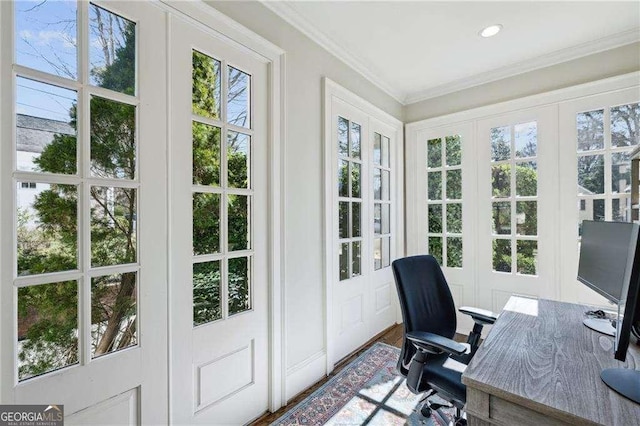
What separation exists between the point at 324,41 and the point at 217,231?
69.4 inches

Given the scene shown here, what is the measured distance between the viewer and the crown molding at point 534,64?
234cm

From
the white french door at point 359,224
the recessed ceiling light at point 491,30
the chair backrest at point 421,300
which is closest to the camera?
the chair backrest at point 421,300

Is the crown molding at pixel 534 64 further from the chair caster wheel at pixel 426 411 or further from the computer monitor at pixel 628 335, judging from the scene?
the chair caster wheel at pixel 426 411

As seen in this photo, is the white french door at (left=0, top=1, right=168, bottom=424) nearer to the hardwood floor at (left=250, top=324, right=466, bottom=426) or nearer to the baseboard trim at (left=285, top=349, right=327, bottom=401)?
the hardwood floor at (left=250, top=324, right=466, bottom=426)

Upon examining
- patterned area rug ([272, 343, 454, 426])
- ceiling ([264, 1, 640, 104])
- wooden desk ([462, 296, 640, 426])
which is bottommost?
patterned area rug ([272, 343, 454, 426])

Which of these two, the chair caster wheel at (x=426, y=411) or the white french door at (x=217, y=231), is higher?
the white french door at (x=217, y=231)

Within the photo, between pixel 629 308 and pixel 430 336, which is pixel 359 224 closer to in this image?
pixel 430 336

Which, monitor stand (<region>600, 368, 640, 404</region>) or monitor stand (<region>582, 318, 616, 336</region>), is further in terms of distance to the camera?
monitor stand (<region>582, 318, 616, 336</region>)

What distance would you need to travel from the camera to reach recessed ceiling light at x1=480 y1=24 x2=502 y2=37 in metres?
2.21

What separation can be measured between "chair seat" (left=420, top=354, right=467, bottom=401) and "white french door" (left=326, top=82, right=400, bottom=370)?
0.99 m

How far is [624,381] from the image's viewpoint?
0.97m

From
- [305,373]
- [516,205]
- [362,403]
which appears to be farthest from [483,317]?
[516,205]

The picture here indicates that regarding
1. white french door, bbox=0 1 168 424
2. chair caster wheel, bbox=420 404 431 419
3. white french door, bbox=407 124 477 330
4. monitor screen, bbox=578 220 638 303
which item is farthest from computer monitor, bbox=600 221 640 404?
white french door, bbox=407 124 477 330

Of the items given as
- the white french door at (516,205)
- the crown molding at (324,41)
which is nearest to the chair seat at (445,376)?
the white french door at (516,205)
